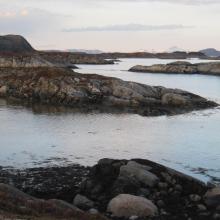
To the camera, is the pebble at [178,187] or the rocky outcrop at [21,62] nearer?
the pebble at [178,187]

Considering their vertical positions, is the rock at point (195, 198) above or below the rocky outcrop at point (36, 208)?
below

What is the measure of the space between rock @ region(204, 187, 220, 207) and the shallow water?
650cm

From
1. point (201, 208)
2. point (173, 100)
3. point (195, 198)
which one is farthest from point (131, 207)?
point (173, 100)

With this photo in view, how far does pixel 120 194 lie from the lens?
24688mm

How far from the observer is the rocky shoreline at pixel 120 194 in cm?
2286

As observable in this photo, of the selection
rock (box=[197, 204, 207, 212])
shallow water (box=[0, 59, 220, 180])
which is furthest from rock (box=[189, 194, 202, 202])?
shallow water (box=[0, 59, 220, 180])

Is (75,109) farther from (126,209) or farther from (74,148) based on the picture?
(126,209)

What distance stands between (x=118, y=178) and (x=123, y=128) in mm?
24599

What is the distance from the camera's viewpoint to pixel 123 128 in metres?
51.6

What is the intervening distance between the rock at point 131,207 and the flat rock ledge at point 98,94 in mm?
40188

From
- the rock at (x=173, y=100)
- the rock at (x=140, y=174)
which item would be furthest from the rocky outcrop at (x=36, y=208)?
the rock at (x=173, y=100)

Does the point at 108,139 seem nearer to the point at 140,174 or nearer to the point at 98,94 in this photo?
the point at 140,174

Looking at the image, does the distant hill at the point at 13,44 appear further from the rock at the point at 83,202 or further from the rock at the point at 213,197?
the rock at the point at 213,197

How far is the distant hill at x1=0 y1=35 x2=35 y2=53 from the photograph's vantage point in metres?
171
